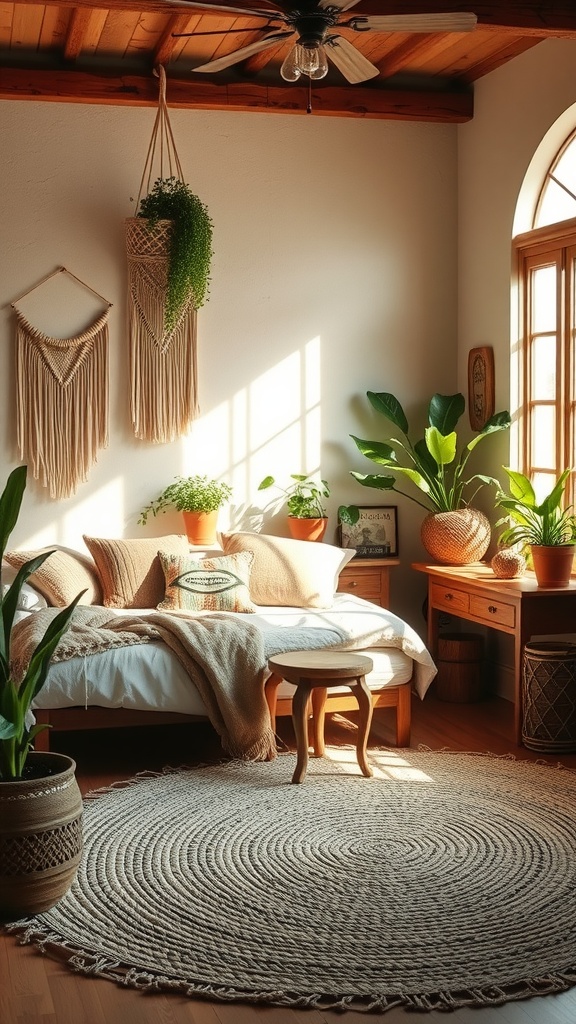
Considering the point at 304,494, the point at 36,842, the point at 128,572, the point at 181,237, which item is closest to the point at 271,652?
the point at 128,572

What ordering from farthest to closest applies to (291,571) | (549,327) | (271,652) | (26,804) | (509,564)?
(549,327) → (291,571) → (509,564) → (271,652) → (26,804)

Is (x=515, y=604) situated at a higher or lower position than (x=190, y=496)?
lower

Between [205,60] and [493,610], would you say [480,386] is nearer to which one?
[493,610]

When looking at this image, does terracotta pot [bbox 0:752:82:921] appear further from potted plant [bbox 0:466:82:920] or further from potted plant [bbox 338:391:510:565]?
potted plant [bbox 338:391:510:565]

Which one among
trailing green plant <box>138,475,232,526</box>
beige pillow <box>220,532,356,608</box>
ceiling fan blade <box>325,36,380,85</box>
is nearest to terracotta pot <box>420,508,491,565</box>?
Result: beige pillow <box>220,532,356,608</box>

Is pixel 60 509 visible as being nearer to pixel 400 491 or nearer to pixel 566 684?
pixel 400 491

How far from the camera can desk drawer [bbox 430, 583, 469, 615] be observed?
5.55 m

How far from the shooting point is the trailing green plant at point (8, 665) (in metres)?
3.20

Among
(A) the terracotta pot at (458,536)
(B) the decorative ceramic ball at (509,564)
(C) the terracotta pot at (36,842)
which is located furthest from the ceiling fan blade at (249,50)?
(A) the terracotta pot at (458,536)

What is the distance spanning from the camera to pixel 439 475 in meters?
6.08

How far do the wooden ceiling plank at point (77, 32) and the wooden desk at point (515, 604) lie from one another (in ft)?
10.2

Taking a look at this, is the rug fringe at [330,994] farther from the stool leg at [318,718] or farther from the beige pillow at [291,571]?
the beige pillow at [291,571]

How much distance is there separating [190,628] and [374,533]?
6.31 feet

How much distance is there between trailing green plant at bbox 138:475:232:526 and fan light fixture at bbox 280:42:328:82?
2634 mm
